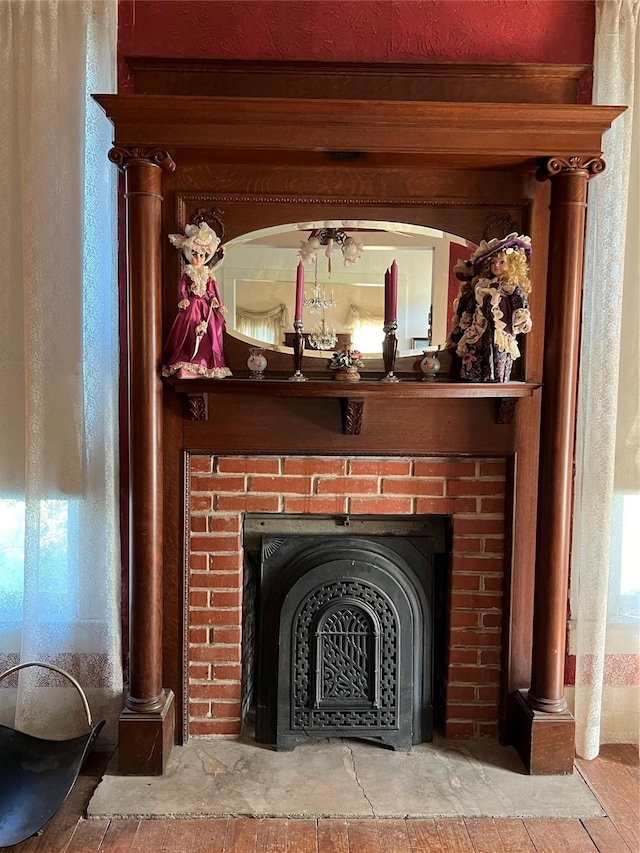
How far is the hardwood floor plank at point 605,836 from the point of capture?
1763 mm

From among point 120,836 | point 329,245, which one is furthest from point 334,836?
point 329,245

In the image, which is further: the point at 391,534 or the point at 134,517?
the point at 391,534

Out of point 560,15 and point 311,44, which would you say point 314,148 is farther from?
point 560,15

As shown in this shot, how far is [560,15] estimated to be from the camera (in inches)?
82.9

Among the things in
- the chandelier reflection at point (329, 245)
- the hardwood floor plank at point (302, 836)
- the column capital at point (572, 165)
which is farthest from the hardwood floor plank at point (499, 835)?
the column capital at point (572, 165)

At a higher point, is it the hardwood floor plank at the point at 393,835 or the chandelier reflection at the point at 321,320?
the chandelier reflection at the point at 321,320

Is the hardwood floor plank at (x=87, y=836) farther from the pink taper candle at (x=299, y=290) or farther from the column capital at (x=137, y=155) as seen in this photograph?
the column capital at (x=137, y=155)

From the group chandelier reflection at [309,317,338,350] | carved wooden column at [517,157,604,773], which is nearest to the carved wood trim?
chandelier reflection at [309,317,338,350]

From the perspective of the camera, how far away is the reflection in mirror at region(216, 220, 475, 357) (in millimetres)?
2043

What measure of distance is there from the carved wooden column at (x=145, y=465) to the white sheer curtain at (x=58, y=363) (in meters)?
0.19

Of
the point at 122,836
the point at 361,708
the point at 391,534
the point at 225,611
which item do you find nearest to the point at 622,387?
the point at 391,534

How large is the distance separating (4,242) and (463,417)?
1503mm

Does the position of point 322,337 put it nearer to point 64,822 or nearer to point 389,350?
point 389,350

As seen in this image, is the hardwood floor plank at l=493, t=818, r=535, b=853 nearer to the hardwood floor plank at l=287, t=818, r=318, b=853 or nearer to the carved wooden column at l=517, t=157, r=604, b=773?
the carved wooden column at l=517, t=157, r=604, b=773
